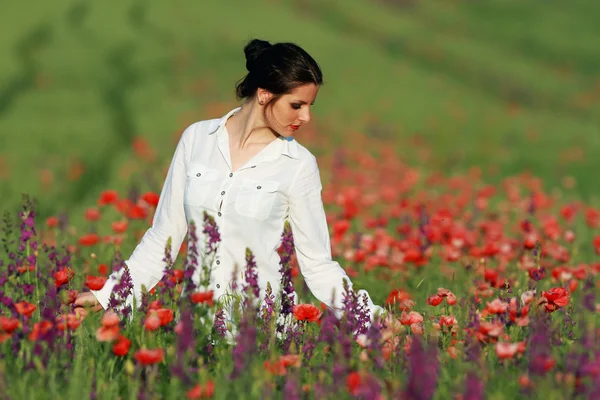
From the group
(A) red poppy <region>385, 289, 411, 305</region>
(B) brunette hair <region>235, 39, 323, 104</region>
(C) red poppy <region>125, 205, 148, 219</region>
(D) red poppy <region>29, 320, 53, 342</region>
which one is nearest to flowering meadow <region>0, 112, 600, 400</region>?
(D) red poppy <region>29, 320, 53, 342</region>

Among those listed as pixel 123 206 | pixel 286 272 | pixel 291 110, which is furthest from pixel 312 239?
pixel 123 206

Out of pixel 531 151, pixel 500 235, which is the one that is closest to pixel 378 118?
pixel 531 151

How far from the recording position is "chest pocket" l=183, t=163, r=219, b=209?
3.95m

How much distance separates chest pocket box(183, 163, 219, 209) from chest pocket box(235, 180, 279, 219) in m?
0.14

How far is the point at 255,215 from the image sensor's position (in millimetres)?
3941

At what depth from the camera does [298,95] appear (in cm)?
387

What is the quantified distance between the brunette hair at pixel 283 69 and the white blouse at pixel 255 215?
0.30 metres

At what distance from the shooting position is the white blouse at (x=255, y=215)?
3.95m

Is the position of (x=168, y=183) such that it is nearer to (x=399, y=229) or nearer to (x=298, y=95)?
(x=298, y=95)

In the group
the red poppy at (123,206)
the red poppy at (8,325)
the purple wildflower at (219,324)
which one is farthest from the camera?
the red poppy at (123,206)

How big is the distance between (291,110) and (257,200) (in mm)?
476

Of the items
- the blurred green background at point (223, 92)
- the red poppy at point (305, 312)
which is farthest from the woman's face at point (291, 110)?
the blurred green background at point (223, 92)

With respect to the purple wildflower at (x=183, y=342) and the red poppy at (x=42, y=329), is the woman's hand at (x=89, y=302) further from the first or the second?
the purple wildflower at (x=183, y=342)

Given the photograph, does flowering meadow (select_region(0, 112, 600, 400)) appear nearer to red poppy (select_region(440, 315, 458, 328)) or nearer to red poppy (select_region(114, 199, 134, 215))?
red poppy (select_region(440, 315, 458, 328))
